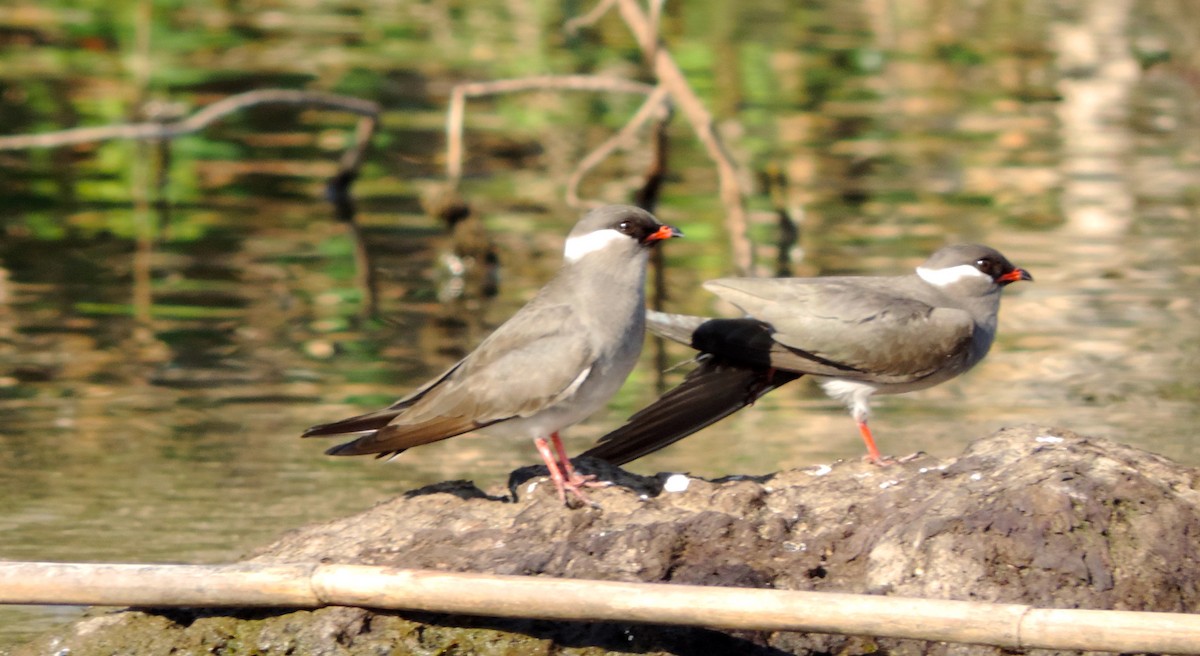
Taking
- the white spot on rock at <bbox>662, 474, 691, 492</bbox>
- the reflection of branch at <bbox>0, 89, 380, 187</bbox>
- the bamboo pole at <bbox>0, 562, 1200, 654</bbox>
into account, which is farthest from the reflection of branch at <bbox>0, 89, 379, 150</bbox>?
the bamboo pole at <bbox>0, 562, 1200, 654</bbox>

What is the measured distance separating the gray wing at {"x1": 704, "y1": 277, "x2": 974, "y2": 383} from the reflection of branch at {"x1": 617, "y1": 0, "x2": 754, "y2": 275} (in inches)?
167

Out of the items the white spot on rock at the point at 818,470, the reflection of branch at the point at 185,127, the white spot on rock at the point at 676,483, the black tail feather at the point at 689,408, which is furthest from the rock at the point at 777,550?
the reflection of branch at the point at 185,127

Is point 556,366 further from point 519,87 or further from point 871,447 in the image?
point 519,87

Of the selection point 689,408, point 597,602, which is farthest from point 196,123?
point 597,602

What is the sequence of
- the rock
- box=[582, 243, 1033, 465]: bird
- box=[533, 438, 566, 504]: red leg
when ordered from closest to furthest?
the rock, box=[533, 438, 566, 504]: red leg, box=[582, 243, 1033, 465]: bird

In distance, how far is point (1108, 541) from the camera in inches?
218

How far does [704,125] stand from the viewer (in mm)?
11266

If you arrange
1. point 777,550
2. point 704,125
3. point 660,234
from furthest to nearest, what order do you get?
point 704,125 → point 660,234 → point 777,550

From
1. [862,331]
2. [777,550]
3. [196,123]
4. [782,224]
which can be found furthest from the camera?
[782,224]

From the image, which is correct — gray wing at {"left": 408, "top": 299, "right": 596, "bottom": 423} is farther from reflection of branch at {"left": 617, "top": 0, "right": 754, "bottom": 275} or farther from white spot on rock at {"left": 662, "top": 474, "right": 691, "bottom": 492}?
reflection of branch at {"left": 617, "top": 0, "right": 754, "bottom": 275}

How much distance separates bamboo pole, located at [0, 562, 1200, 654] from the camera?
193 inches

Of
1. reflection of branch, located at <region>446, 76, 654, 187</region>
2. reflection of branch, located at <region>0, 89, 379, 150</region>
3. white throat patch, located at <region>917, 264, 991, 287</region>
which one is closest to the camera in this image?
white throat patch, located at <region>917, 264, 991, 287</region>

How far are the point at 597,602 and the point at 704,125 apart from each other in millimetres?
6574

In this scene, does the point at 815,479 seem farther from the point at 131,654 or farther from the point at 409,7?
the point at 409,7
